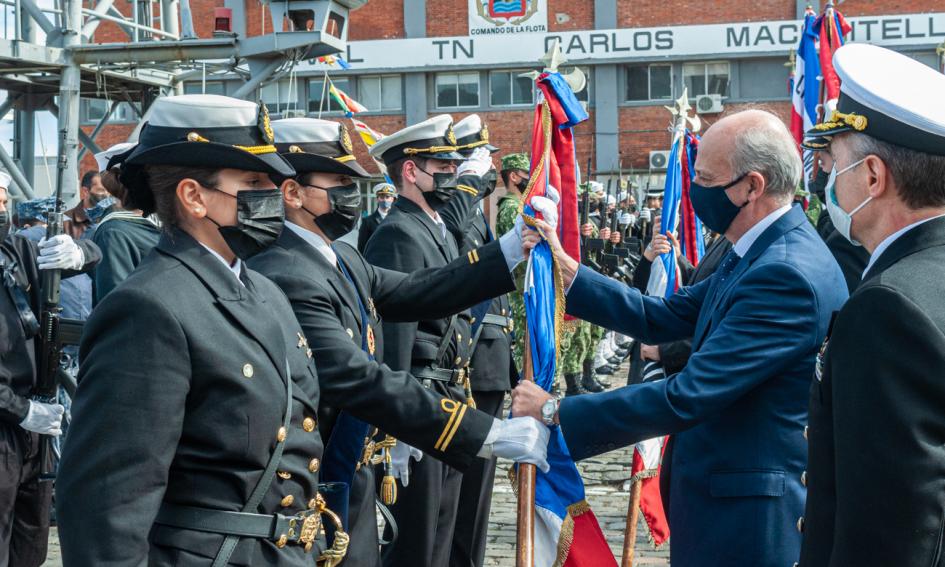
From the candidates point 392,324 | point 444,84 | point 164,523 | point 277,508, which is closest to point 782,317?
point 277,508

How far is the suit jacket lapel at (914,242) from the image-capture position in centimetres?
222

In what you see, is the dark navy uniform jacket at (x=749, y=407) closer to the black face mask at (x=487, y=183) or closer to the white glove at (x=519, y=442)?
the white glove at (x=519, y=442)

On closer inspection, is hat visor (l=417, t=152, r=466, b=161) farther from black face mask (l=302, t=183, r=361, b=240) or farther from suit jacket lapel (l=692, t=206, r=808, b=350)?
suit jacket lapel (l=692, t=206, r=808, b=350)

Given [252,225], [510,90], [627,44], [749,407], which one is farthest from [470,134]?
[510,90]

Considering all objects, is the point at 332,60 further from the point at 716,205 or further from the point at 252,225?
the point at 252,225

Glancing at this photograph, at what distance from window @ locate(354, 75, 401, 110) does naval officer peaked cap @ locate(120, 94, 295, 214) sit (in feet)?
101

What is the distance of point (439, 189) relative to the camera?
5.61m

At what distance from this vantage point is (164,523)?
262 centimetres

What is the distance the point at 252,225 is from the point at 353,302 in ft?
3.36

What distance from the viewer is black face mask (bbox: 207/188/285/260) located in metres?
2.85

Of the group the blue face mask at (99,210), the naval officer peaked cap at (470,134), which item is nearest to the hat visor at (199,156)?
the naval officer peaked cap at (470,134)

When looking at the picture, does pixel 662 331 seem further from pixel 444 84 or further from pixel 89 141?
pixel 444 84

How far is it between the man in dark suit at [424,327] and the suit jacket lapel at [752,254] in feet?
5.11

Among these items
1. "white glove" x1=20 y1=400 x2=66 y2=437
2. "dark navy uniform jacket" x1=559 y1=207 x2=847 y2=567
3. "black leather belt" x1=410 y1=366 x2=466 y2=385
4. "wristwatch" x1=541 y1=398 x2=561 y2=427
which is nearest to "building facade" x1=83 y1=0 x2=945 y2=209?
"black leather belt" x1=410 y1=366 x2=466 y2=385
